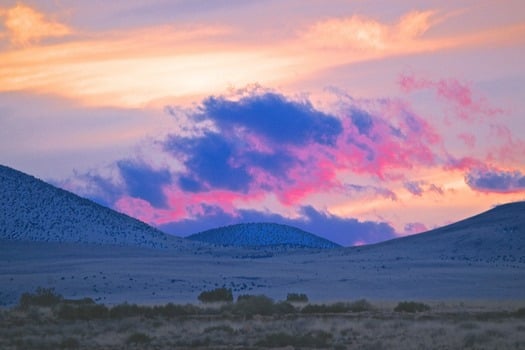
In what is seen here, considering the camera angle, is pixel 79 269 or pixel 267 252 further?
pixel 267 252

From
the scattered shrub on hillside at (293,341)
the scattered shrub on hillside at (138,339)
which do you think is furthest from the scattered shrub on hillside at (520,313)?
the scattered shrub on hillside at (138,339)

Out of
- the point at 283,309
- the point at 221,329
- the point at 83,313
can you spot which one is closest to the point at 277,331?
the point at 221,329

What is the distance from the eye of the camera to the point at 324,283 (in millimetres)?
84188

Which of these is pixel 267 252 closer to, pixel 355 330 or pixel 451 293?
pixel 451 293

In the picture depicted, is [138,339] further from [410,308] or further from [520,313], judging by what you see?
[520,313]

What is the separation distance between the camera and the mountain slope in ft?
363

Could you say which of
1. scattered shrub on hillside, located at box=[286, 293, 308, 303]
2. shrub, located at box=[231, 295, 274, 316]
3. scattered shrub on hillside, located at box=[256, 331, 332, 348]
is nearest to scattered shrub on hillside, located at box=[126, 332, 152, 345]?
scattered shrub on hillside, located at box=[256, 331, 332, 348]

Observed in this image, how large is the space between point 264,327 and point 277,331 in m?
1.79

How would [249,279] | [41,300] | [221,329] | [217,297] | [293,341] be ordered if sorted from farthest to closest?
1. [249,279]
2. [217,297]
3. [41,300]
4. [221,329]
5. [293,341]

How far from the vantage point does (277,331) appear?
4000 centimetres

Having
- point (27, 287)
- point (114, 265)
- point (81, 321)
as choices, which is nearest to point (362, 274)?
point (114, 265)

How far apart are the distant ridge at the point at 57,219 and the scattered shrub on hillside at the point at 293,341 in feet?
273

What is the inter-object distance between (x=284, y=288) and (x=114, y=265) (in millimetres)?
22311

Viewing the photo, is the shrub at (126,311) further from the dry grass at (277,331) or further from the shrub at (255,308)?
the shrub at (255,308)
